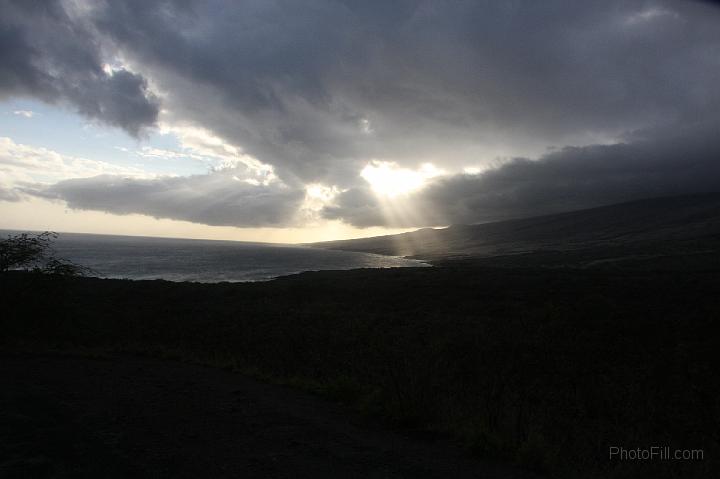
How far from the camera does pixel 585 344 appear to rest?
1923 centimetres

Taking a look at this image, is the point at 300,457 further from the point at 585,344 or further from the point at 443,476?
the point at 585,344

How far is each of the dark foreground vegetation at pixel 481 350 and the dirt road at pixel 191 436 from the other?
91cm

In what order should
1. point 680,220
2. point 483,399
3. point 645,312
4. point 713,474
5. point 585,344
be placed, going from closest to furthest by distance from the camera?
point 713,474 → point 483,399 → point 585,344 → point 645,312 → point 680,220

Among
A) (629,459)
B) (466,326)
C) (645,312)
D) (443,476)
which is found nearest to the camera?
(443,476)

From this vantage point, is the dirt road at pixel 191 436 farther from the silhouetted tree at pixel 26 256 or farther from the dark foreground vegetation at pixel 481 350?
the silhouetted tree at pixel 26 256

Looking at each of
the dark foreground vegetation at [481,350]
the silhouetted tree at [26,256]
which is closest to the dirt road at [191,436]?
the dark foreground vegetation at [481,350]

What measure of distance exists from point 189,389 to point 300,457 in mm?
4722

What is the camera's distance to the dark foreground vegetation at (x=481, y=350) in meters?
7.38

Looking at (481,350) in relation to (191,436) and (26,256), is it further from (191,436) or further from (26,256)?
(26,256)

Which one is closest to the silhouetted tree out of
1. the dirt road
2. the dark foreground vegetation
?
the dark foreground vegetation

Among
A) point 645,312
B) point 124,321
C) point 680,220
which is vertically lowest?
point 645,312

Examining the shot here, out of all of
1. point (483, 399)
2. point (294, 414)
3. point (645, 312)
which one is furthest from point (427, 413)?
point (645, 312)

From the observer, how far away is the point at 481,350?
17.2m

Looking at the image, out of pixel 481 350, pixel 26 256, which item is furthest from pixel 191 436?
pixel 26 256
